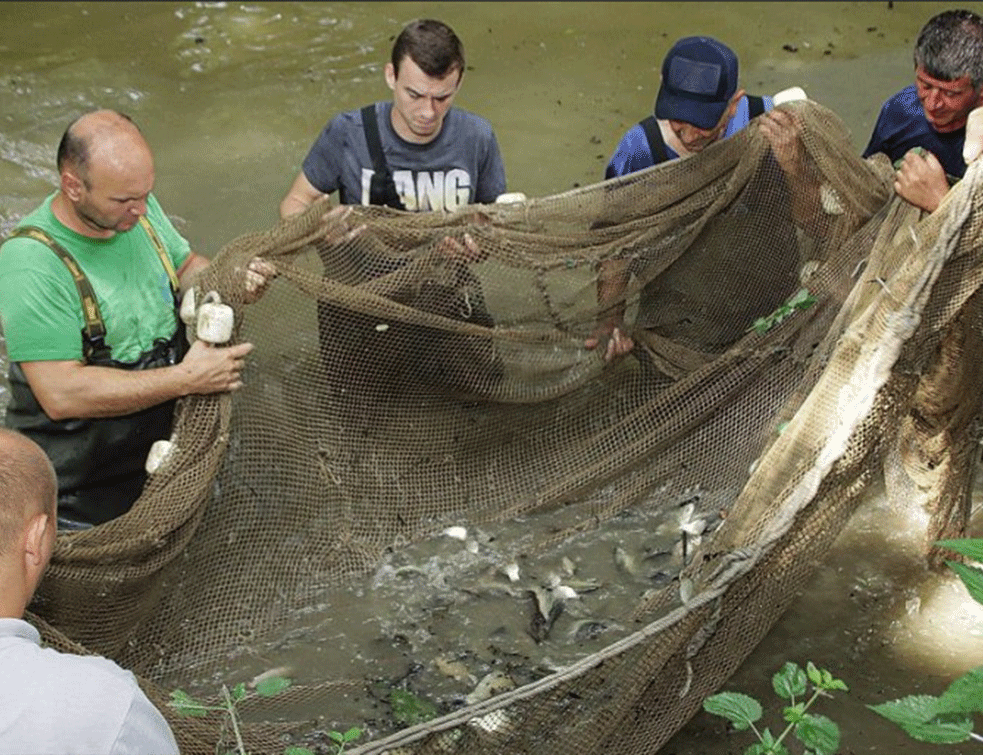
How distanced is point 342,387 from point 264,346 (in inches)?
16.3

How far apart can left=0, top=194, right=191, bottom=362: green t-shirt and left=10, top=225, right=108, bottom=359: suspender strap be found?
0.02 m

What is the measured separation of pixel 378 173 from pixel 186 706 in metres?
2.46

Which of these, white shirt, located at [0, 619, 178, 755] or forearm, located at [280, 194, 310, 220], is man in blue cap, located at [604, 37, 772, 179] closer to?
forearm, located at [280, 194, 310, 220]

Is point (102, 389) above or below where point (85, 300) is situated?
below

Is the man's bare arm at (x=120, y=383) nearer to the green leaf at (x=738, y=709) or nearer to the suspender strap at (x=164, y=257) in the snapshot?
the suspender strap at (x=164, y=257)

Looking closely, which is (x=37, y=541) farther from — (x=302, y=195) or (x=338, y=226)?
(x=302, y=195)

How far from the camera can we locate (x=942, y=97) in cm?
476

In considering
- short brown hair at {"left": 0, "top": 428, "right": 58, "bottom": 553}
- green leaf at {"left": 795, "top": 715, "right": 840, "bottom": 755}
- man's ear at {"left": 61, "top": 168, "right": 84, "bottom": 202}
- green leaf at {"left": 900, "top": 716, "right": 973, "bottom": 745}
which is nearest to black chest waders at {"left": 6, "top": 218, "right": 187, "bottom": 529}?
man's ear at {"left": 61, "top": 168, "right": 84, "bottom": 202}

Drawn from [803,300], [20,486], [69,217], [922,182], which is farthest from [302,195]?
[20,486]

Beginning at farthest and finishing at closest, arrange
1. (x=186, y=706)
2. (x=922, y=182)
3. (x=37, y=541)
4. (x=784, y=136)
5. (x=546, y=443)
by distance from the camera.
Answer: (x=546, y=443) → (x=784, y=136) → (x=922, y=182) → (x=186, y=706) → (x=37, y=541)

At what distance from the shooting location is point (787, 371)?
15.6 ft

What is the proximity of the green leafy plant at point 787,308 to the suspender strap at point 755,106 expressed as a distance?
73 centimetres

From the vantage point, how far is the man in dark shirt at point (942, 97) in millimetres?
4660

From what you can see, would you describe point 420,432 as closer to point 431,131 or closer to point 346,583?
point 346,583
